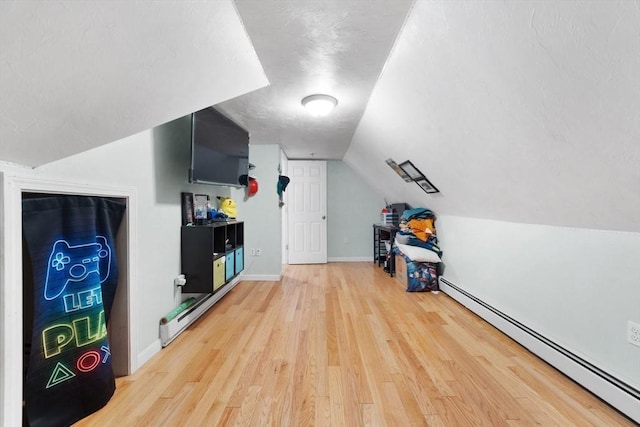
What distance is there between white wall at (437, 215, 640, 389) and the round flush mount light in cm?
183

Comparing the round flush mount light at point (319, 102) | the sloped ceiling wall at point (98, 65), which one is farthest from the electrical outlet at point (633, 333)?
the sloped ceiling wall at point (98, 65)

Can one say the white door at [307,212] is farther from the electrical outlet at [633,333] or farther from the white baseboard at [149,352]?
the electrical outlet at [633,333]

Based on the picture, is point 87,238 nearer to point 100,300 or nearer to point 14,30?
point 100,300

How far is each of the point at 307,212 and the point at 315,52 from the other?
3.73 m

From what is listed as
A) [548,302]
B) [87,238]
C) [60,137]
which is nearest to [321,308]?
[548,302]

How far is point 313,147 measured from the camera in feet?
14.1

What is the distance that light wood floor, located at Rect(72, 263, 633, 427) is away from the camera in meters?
1.37

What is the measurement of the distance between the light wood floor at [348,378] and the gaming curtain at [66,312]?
0.51ft

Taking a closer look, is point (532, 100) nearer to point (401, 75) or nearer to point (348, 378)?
point (401, 75)

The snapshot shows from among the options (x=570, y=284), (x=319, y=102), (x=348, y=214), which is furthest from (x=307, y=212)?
(x=570, y=284)

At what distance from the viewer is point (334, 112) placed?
9.02 ft

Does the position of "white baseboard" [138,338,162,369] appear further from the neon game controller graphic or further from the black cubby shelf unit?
the neon game controller graphic

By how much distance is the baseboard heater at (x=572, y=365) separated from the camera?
1345 millimetres

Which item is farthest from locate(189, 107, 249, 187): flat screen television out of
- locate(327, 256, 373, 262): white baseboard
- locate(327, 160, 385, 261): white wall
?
locate(327, 256, 373, 262): white baseboard
